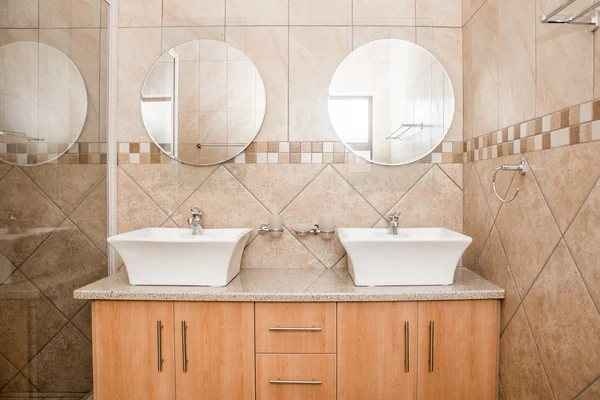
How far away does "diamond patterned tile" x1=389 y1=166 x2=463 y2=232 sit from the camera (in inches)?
87.7

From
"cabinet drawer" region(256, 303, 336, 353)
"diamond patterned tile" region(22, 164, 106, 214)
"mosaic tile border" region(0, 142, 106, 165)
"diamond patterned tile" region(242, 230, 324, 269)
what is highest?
"mosaic tile border" region(0, 142, 106, 165)

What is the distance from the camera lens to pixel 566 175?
4.30ft

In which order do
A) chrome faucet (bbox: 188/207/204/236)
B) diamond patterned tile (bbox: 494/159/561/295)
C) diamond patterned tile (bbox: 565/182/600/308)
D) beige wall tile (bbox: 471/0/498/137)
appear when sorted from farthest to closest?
chrome faucet (bbox: 188/207/204/236) < beige wall tile (bbox: 471/0/498/137) < diamond patterned tile (bbox: 494/159/561/295) < diamond patterned tile (bbox: 565/182/600/308)

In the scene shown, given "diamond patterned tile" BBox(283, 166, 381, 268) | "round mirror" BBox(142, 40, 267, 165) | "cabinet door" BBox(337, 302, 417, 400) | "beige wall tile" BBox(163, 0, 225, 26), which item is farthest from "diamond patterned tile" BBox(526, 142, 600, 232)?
"beige wall tile" BBox(163, 0, 225, 26)

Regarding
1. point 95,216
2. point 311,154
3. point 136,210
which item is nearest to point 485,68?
point 311,154

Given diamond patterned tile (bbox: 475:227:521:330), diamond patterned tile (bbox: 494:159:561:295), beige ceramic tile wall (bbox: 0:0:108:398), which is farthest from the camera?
diamond patterned tile (bbox: 475:227:521:330)

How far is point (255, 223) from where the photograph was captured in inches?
88.3

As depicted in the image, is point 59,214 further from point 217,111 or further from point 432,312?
point 432,312

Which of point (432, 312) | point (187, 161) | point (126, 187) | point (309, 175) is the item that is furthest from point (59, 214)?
point (432, 312)

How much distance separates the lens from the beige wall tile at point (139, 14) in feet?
7.41

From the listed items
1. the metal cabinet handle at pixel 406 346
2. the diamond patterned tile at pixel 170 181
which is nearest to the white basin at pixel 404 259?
the metal cabinet handle at pixel 406 346

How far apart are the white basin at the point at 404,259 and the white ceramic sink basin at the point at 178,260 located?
58cm

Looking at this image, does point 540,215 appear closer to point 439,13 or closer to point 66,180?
point 439,13

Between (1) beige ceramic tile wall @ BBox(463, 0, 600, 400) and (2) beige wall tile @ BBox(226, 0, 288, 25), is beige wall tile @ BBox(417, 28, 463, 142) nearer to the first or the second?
(1) beige ceramic tile wall @ BBox(463, 0, 600, 400)
